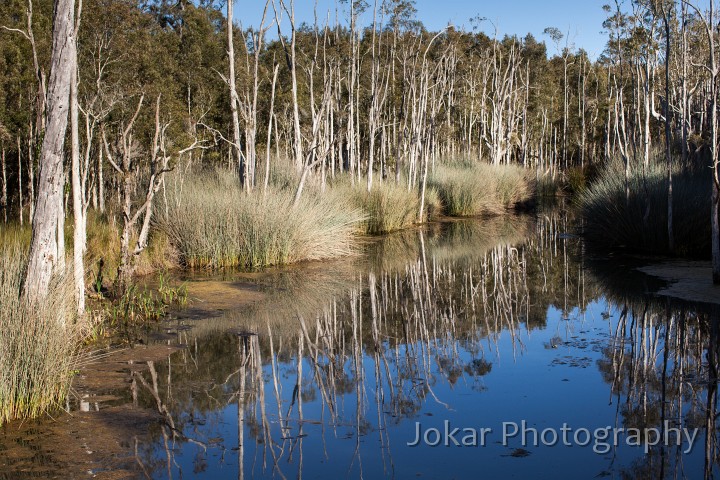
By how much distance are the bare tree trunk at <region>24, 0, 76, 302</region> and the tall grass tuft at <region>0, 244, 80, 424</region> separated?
6.1 inches

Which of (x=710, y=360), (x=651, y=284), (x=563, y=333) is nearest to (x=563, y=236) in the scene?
(x=651, y=284)

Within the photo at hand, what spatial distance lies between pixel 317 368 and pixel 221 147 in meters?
24.0

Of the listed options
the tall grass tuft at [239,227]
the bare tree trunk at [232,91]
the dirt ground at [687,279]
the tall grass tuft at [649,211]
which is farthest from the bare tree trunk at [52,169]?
the tall grass tuft at [649,211]

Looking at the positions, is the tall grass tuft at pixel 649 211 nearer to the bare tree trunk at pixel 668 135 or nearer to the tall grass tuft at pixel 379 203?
the bare tree trunk at pixel 668 135

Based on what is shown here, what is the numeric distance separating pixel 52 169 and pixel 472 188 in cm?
2047

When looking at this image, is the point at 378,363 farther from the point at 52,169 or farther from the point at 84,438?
the point at 52,169

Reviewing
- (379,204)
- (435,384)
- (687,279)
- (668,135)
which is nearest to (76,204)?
(435,384)

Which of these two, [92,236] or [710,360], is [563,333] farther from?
[92,236]

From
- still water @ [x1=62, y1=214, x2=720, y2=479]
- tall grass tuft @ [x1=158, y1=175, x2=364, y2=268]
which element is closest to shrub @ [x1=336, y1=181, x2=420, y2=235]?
tall grass tuft @ [x1=158, y1=175, x2=364, y2=268]

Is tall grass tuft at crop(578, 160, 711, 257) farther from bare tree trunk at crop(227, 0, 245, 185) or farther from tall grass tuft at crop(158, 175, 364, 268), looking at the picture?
bare tree trunk at crop(227, 0, 245, 185)

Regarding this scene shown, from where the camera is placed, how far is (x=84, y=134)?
54.9 ft

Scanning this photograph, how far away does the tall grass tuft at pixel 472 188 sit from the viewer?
25.6 metres

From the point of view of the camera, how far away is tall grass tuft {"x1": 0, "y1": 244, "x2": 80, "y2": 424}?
559 centimetres

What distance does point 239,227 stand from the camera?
1391 centimetres
